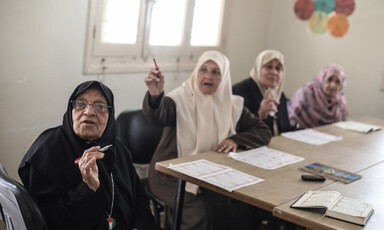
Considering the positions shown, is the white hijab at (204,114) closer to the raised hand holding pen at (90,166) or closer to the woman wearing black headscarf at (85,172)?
the woman wearing black headscarf at (85,172)

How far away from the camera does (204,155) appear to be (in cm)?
276

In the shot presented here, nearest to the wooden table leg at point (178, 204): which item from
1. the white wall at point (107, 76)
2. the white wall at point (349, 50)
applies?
the white wall at point (107, 76)

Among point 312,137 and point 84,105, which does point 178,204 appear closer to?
point 84,105

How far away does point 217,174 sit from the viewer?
2.42m

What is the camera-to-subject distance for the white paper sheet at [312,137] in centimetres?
344

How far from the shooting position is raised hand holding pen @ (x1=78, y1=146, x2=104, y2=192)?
1794 millimetres

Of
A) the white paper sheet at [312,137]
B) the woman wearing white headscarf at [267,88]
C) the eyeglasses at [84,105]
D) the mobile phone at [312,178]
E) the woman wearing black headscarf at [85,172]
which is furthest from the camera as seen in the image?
the woman wearing white headscarf at [267,88]

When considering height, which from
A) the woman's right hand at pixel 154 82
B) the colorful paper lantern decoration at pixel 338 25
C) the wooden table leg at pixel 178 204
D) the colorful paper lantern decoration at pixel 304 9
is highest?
the colorful paper lantern decoration at pixel 304 9

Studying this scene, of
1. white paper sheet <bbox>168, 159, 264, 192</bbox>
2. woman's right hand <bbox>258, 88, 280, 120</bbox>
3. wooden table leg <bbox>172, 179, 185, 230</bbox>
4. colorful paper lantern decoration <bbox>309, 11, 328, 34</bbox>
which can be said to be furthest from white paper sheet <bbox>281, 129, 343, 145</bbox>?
colorful paper lantern decoration <bbox>309, 11, 328, 34</bbox>

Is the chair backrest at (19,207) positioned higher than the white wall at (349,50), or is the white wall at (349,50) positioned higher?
the white wall at (349,50)

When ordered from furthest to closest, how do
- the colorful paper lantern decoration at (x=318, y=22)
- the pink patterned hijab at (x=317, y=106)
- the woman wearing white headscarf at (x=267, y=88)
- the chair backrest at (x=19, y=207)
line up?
the colorful paper lantern decoration at (x=318, y=22) → the pink patterned hijab at (x=317, y=106) → the woman wearing white headscarf at (x=267, y=88) → the chair backrest at (x=19, y=207)

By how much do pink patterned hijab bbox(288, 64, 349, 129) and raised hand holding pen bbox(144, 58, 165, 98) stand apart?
1.98 m

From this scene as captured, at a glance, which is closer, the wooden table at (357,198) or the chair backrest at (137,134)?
the wooden table at (357,198)

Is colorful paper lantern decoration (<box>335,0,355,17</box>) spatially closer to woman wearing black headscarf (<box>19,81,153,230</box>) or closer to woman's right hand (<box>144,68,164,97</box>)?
woman's right hand (<box>144,68,164,97</box>)
